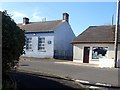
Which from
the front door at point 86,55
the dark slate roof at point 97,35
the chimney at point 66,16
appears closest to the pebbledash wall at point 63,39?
the chimney at point 66,16

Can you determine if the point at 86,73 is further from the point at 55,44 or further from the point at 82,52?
the point at 55,44

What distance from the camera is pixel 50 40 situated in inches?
1412

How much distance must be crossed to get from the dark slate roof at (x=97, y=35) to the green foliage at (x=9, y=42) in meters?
20.7

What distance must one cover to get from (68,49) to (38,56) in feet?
17.2

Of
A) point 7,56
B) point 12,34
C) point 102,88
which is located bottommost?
point 102,88

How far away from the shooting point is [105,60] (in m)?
25.3

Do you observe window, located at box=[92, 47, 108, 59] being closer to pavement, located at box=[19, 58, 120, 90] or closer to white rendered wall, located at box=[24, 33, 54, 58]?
pavement, located at box=[19, 58, 120, 90]

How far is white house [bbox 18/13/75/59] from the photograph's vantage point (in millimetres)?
35906

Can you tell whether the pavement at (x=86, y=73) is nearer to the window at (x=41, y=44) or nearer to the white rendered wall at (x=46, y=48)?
the white rendered wall at (x=46, y=48)

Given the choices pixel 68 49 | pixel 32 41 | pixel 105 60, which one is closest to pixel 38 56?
pixel 32 41

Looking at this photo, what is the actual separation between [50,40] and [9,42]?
27631 millimetres

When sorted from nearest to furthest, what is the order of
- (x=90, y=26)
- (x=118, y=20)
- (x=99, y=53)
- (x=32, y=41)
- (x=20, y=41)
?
1. (x=20, y=41)
2. (x=118, y=20)
3. (x=99, y=53)
4. (x=90, y=26)
5. (x=32, y=41)

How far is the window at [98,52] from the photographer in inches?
1150

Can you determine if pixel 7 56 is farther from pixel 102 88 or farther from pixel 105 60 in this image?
pixel 105 60
